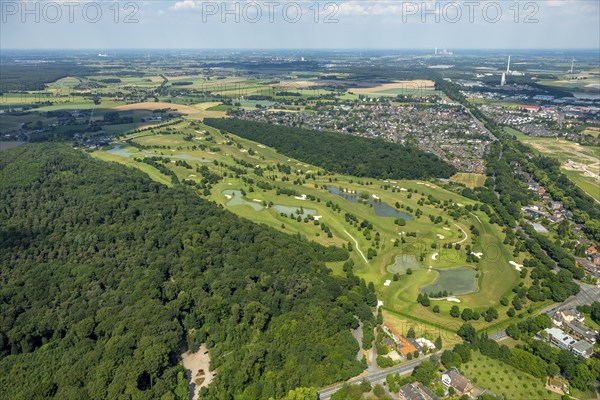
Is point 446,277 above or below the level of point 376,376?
above

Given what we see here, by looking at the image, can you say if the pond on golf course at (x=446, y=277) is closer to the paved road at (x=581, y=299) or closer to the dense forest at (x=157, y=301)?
the dense forest at (x=157, y=301)

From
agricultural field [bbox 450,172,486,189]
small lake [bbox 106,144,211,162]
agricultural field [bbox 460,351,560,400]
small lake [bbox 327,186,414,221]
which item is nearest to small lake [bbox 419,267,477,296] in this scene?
agricultural field [bbox 460,351,560,400]

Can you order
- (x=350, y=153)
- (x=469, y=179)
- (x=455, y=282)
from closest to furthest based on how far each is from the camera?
(x=455, y=282)
(x=469, y=179)
(x=350, y=153)

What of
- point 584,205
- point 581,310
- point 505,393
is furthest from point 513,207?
point 505,393

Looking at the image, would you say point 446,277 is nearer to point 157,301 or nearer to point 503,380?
point 503,380

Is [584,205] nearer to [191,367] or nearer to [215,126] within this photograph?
[191,367]

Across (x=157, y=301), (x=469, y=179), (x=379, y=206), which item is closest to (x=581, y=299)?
(x=379, y=206)

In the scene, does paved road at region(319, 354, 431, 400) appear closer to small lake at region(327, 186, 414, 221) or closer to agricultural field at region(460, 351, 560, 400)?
agricultural field at region(460, 351, 560, 400)
